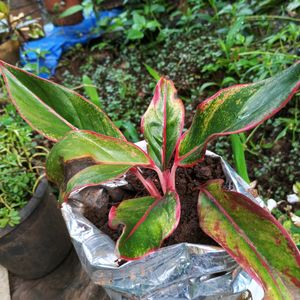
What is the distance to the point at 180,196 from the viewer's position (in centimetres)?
84

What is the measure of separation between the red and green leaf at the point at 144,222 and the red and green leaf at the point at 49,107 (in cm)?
17

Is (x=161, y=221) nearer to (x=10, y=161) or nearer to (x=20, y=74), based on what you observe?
(x=20, y=74)

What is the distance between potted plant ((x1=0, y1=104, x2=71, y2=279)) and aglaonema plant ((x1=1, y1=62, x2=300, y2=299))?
19.7 inches

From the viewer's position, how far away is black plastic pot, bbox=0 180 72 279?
1193 mm

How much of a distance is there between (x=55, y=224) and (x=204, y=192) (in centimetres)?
75

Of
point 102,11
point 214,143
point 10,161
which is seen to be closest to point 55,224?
point 10,161

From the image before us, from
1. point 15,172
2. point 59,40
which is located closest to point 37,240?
point 15,172

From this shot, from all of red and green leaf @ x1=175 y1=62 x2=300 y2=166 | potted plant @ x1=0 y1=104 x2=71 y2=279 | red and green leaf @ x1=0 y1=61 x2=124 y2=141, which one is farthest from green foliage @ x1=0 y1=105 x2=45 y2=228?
red and green leaf @ x1=175 y1=62 x2=300 y2=166

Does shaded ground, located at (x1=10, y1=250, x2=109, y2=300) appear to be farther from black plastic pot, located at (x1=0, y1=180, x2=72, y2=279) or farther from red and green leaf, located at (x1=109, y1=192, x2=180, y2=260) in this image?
red and green leaf, located at (x1=109, y1=192, x2=180, y2=260)

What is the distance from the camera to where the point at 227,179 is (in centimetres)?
84

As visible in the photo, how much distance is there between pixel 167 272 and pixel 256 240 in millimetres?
196

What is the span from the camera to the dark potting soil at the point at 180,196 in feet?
2.54

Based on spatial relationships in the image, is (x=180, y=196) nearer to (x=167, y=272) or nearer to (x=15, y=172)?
(x=167, y=272)

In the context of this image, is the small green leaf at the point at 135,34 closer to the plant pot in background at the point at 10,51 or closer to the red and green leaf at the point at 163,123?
the plant pot in background at the point at 10,51
